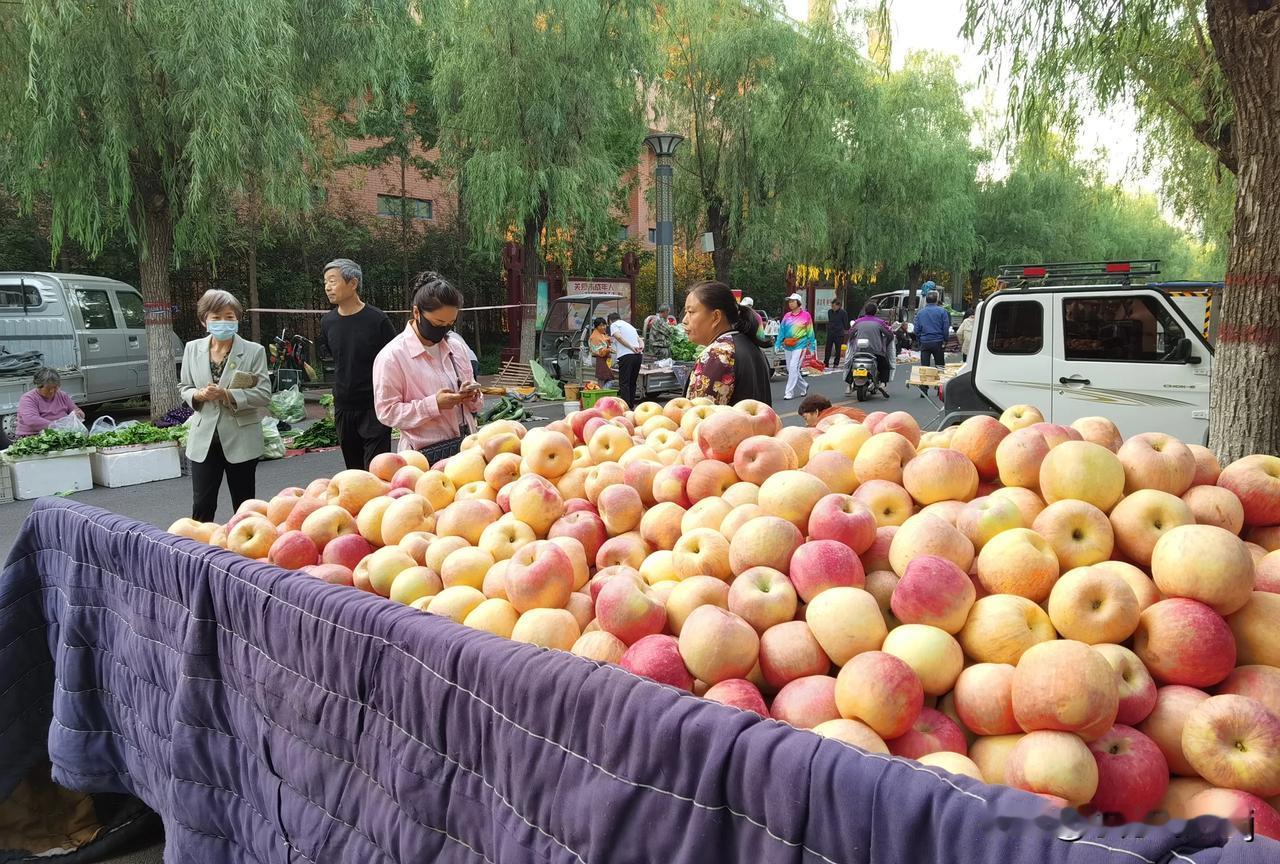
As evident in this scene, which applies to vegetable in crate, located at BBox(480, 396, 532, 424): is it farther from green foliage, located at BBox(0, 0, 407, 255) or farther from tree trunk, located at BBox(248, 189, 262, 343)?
tree trunk, located at BBox(248, 189, 262, 343)

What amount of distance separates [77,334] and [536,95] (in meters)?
8.95

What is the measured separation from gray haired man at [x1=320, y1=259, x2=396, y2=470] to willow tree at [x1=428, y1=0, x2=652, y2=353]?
38.8 feet

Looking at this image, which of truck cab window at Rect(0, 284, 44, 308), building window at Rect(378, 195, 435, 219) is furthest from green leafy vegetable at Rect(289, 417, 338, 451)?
building window at Rect(378, 195, 435, 219)

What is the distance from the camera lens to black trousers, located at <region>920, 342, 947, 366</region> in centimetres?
1716

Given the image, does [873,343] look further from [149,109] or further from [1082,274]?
[149,109]

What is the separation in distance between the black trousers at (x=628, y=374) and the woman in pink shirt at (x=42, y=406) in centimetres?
732

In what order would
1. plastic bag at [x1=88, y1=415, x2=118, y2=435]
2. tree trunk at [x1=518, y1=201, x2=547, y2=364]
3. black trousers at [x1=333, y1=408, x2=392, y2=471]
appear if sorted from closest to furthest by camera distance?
black trousers at [x1=333, y1=408, x2=392, y2=471] → plastic bag at [x1=88, y1=415, x2=118, y2=435] → tree trunk at [x1=518, y1=201, x2=547, y2=364]

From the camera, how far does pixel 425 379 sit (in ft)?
15.0

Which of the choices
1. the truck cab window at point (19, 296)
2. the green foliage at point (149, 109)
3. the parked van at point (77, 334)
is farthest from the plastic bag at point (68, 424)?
the truck cab window at point (19, 296)

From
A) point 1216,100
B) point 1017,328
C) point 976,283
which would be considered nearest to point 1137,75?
point 1216,100

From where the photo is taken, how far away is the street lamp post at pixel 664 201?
15117 millimetres

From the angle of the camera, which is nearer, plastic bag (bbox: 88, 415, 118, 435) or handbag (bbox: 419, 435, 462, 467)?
handbag (bbox: 419, 435, 462, 467)

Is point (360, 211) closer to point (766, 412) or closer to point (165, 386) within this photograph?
point (165, 386)

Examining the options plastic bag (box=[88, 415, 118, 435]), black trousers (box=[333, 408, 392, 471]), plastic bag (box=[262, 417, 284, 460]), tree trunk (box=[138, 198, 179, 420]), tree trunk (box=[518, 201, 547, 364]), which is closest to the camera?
black trousers (box=[333, 408, 392, 471])
